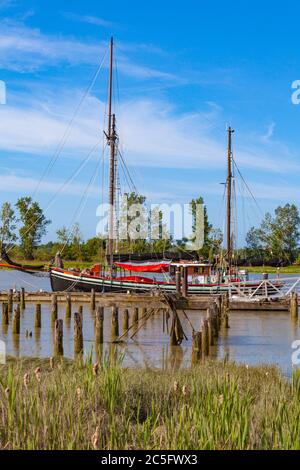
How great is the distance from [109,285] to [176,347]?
20.6 meters

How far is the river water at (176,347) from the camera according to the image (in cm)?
1878

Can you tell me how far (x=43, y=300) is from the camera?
3806 centimetres

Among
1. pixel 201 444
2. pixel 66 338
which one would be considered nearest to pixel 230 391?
pixel 201 444

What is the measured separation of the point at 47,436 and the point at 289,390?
442cm

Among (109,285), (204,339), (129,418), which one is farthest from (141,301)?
(129,418)

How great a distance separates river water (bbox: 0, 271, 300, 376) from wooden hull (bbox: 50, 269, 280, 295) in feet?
25.8

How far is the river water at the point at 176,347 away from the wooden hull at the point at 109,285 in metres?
7.86

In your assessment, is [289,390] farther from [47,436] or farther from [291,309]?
[291,309]

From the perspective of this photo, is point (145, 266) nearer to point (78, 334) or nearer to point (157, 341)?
point (157, 341)

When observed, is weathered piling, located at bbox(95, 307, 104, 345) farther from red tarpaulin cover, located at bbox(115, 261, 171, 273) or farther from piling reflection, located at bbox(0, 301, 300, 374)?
red tarpaulin cover, located at bbox(115, 261, 171, 273)

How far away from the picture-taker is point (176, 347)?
2133cm

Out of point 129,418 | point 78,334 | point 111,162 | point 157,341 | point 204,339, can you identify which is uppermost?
point 111,162

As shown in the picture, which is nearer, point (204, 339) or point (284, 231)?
point (204, 339)

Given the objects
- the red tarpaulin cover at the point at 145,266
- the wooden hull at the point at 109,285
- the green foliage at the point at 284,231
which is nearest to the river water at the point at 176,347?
the wooden hull at the point at 109,285
